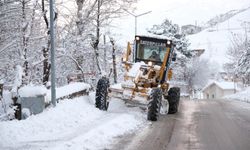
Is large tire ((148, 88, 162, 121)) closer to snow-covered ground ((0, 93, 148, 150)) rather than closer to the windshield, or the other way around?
snow-covered ground ((0, 93, 148, 150))

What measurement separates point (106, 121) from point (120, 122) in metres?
0.41

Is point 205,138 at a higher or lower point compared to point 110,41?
lower

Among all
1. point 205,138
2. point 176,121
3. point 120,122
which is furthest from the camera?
point 176,121

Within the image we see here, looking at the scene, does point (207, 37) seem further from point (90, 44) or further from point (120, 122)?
point (120, 122)

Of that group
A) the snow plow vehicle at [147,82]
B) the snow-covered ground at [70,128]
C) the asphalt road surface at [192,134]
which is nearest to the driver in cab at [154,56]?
the snow plow vehicle at [147,82]

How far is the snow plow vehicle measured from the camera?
53.1 feet

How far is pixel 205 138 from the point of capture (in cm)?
1240

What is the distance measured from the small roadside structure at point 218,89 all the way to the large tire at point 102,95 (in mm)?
63861

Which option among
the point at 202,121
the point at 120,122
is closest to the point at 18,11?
the point at 120,122

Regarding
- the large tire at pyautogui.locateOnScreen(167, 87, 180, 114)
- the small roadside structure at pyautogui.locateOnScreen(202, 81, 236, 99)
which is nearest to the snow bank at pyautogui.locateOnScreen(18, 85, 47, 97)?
the large tire at pyautogui.locateOnScreen(167, 87, 180, 114)

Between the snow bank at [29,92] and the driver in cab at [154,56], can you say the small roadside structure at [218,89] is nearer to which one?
the driver in cab at [154,56]

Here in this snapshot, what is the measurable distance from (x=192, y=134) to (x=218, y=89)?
237ft

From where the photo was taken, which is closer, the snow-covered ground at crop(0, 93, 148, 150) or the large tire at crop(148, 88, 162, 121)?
the snow-covered ground at crop(0, 93, 148, 150)

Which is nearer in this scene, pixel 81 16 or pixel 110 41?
pixel 81 16
